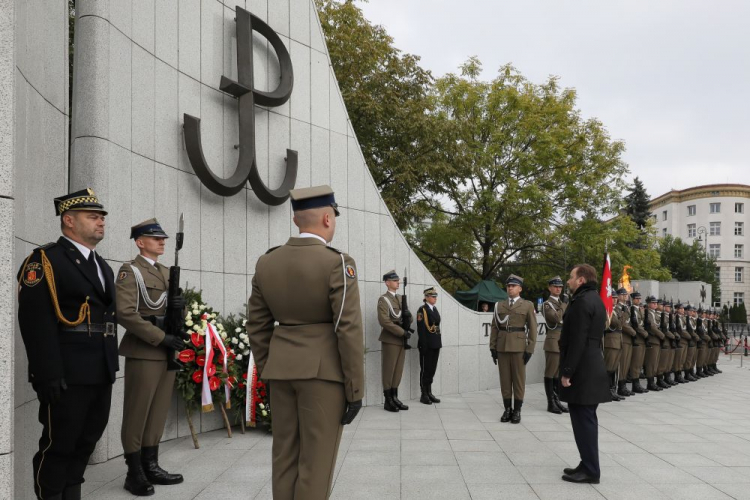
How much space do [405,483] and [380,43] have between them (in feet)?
52.6

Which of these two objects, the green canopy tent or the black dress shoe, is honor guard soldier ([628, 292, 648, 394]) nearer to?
the green canopy tent

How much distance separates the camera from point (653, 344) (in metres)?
12.6

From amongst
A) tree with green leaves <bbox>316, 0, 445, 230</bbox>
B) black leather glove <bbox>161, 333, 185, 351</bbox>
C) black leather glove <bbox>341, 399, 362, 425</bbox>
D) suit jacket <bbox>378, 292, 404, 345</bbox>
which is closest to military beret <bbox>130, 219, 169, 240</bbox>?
black leather glove <bbox>161, 333, 185, 351</bbox>

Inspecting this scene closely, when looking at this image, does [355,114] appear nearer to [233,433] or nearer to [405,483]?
[233,433]

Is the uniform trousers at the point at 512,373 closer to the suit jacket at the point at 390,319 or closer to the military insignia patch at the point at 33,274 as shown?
the suit jacket at the point at 390,319

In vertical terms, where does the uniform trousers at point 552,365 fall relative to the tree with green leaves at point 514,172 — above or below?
below

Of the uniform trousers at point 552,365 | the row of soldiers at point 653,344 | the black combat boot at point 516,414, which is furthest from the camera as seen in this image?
the row of soldiers at point 653,344

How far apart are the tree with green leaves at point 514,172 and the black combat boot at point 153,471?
623 inches

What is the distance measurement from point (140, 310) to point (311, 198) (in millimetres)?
2205

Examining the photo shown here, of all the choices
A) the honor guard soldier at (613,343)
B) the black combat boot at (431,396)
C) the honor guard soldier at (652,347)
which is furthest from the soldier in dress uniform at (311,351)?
the honor guard soldier at (652,347)

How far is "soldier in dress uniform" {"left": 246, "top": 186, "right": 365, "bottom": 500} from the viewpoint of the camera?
3.32 m

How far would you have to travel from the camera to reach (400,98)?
60.6ft

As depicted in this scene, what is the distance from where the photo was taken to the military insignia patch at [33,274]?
348cm

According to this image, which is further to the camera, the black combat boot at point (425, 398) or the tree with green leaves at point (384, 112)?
the tree with green leaves at point (384, 112)
